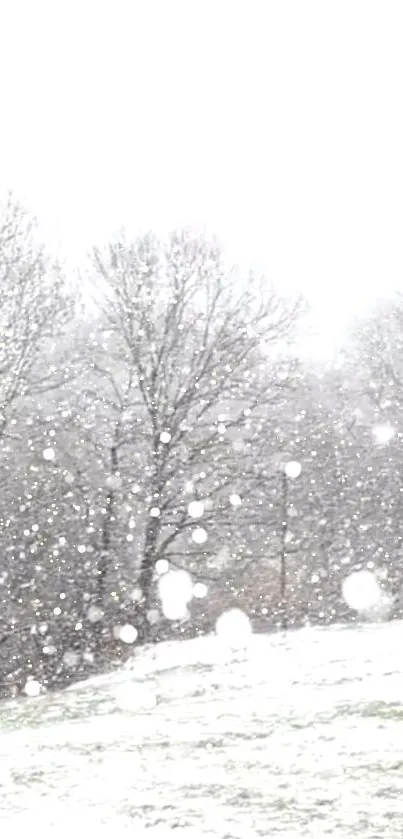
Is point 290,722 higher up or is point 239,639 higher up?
point 239,639

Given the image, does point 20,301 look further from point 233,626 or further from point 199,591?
point 199,591

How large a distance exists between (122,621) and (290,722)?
41.4ft

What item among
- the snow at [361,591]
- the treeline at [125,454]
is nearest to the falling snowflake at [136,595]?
the treeline at [125,454]

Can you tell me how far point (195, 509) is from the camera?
25062 mm

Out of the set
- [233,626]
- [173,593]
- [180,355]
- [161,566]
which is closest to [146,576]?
[161,566]

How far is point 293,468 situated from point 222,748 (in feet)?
77.8

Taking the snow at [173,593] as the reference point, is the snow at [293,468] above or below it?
above

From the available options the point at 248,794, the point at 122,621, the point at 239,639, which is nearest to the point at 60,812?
the point at 248,794

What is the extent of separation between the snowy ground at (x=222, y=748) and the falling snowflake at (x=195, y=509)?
5582mm

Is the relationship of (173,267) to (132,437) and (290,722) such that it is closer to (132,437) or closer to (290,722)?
(132,437)

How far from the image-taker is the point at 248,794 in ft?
31.1

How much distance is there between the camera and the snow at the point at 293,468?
34344 mm

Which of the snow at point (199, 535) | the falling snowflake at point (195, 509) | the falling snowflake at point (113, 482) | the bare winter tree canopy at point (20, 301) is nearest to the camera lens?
the bare winter tree canopy at point (20, 301)

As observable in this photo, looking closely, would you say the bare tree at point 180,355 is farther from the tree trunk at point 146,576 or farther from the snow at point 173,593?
the snow at point 173,593
